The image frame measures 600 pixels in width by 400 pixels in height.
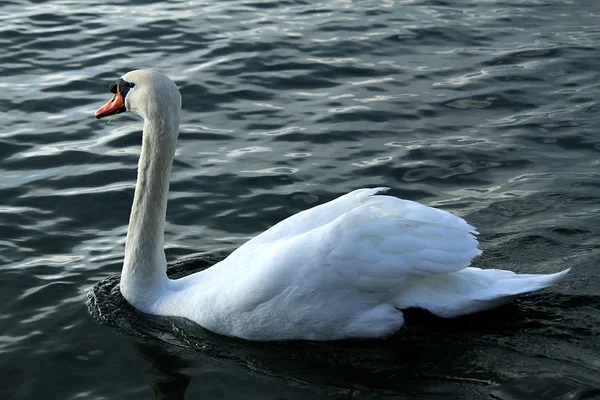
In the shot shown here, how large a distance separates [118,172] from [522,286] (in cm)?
475

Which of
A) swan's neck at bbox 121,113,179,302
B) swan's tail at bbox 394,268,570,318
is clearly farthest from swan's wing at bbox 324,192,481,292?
swan's neck at bbox 121,113,179,302

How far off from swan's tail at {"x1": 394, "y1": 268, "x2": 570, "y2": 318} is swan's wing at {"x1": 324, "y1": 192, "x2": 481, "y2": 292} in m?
0.20

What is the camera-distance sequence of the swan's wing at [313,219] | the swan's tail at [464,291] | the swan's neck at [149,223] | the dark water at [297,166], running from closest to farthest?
1. the dark water at [297,166]
2. the swan's tail at [464,291]
3. the swan's wing at [313,219]
4. the swan's neck at [149,223]

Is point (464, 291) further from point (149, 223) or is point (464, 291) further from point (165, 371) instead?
point (149, 223)

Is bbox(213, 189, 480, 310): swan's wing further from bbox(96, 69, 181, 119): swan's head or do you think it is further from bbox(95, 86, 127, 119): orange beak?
bbox(95, 86, 127, 119): orange beak

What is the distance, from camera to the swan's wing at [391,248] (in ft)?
21.0

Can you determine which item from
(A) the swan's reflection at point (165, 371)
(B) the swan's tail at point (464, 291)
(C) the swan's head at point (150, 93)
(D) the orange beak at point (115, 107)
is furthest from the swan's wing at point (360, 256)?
(D) the orange beak at point (115, 107)

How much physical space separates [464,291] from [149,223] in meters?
2.42

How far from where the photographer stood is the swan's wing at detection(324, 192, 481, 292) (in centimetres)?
639

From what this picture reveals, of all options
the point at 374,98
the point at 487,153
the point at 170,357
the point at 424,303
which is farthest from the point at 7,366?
the point at 374,98

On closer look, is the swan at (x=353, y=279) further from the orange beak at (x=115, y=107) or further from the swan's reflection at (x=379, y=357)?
the orange beak at (x=115, y=107)

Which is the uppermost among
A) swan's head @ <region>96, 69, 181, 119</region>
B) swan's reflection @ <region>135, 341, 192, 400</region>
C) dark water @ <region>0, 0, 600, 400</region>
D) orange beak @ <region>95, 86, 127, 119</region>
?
swan's head @ <region>96, 69, 181, 119</region>

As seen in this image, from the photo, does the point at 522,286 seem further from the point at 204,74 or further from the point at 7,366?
the point at 204,74

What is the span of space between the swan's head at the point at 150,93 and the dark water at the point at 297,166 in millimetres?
1526
